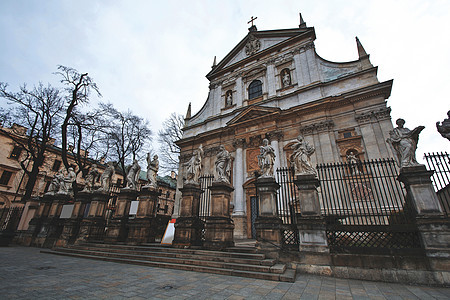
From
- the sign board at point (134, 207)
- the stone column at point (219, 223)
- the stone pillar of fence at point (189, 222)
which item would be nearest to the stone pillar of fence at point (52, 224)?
the sign board at point (134, 207)

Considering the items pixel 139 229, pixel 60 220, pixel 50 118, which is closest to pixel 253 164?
pixel 139 229

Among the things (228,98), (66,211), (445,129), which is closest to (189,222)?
(66,211)

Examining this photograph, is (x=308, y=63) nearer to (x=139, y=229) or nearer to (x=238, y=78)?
(x=238, y=78)

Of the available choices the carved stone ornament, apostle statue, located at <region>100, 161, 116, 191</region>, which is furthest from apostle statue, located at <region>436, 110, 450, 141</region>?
the carved stone ornament

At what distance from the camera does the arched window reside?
1839cm

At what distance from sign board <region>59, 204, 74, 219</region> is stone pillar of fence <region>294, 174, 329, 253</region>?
39.5 feet

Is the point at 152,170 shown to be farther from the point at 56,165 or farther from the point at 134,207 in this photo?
the point at 56,165

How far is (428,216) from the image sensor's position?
513 centimetres

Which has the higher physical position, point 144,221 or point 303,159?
point 303,159

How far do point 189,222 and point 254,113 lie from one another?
10722 millimetres

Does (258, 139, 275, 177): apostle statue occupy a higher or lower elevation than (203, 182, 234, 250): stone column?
higher

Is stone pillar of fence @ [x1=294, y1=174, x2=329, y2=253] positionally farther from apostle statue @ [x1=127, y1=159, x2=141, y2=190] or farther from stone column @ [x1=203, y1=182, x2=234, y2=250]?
apostle statue @ [x1=127, y1=159, x2=141, y2=190]

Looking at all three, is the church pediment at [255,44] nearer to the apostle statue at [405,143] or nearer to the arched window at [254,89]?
the arched window at [254,89]

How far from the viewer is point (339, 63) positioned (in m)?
15.1
